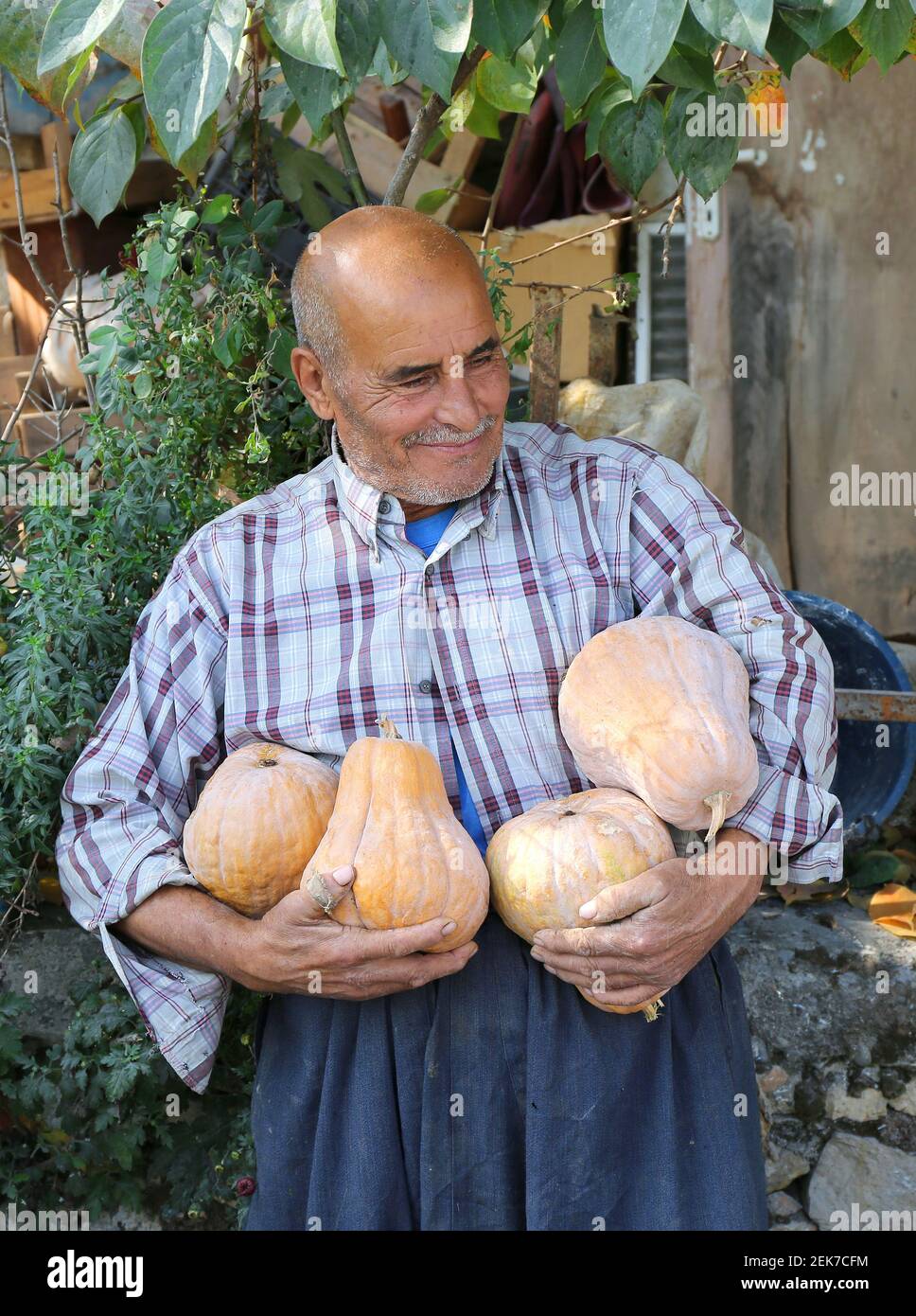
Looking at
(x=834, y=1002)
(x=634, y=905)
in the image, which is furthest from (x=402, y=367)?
(x=834, y=1002)

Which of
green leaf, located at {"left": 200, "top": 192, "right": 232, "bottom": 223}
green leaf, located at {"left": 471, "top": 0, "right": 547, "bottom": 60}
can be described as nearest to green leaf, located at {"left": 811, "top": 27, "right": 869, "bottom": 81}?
green leaf, located at {"left": 471, "top": 0, "right": 547, "bottom": 60}

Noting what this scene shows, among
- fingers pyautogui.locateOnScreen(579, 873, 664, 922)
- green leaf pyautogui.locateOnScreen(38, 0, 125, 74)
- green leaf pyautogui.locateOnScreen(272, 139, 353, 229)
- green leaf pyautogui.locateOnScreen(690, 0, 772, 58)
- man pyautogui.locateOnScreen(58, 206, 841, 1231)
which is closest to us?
green leaf pyautogui.locateOnScreen(690, 0, 772, 58)

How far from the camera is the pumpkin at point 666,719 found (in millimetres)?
1761

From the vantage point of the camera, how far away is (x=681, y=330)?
4.14m

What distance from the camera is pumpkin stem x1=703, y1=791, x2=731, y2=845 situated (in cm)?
178

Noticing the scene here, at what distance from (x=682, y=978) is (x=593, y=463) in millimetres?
838

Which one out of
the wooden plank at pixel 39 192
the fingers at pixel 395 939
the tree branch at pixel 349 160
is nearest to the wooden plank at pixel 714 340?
the tree branch at pixel 349 160

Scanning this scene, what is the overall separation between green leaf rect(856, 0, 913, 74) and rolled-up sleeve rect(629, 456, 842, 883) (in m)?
0.71

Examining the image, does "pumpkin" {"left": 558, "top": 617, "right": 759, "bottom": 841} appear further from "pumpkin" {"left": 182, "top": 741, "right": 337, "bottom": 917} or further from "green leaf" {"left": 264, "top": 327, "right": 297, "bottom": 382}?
"green leaf" {"left": 264, "top": 327, "right": 297, "bottom": 382}

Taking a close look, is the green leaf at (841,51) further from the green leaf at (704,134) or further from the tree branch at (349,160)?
the tree branch at (349,160)

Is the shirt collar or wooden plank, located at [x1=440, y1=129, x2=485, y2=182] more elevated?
wooden plank, located at [x1=440, y1=129, x2=485, y2=182]

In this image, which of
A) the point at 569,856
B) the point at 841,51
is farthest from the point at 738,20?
the point at 569,856

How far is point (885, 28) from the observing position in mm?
1661
